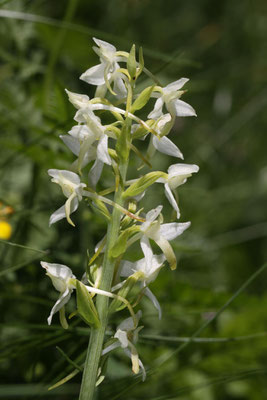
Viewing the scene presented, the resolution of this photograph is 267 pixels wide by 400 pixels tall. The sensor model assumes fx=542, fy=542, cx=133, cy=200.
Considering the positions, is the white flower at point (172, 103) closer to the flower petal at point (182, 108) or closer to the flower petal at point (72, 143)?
the flower petal at point (182, 108)

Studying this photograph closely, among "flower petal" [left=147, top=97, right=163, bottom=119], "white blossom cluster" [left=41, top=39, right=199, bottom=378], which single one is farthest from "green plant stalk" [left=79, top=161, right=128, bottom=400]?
"flower petal" [left=147, top=97, right=163, bottom=119]

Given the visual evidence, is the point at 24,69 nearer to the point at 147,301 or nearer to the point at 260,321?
the point at 147,301

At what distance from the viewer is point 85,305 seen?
2.42ft

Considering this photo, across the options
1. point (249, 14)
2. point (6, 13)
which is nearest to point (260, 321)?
point (6, 13)

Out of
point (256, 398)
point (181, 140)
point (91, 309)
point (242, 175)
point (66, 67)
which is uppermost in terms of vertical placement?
point (66, 67)

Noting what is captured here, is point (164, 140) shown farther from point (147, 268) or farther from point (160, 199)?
point (160, 199)

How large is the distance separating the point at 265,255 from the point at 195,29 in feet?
4.55

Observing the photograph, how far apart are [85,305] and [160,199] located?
1.11 m

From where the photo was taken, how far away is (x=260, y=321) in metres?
1.40

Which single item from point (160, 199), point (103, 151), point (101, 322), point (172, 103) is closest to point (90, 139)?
point (103, 151)

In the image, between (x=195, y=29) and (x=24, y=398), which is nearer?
(x=24, y=398)

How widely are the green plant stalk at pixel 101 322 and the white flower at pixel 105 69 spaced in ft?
0.58

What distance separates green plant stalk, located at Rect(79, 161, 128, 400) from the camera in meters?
0.75

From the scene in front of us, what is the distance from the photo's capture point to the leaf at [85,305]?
0.73m
